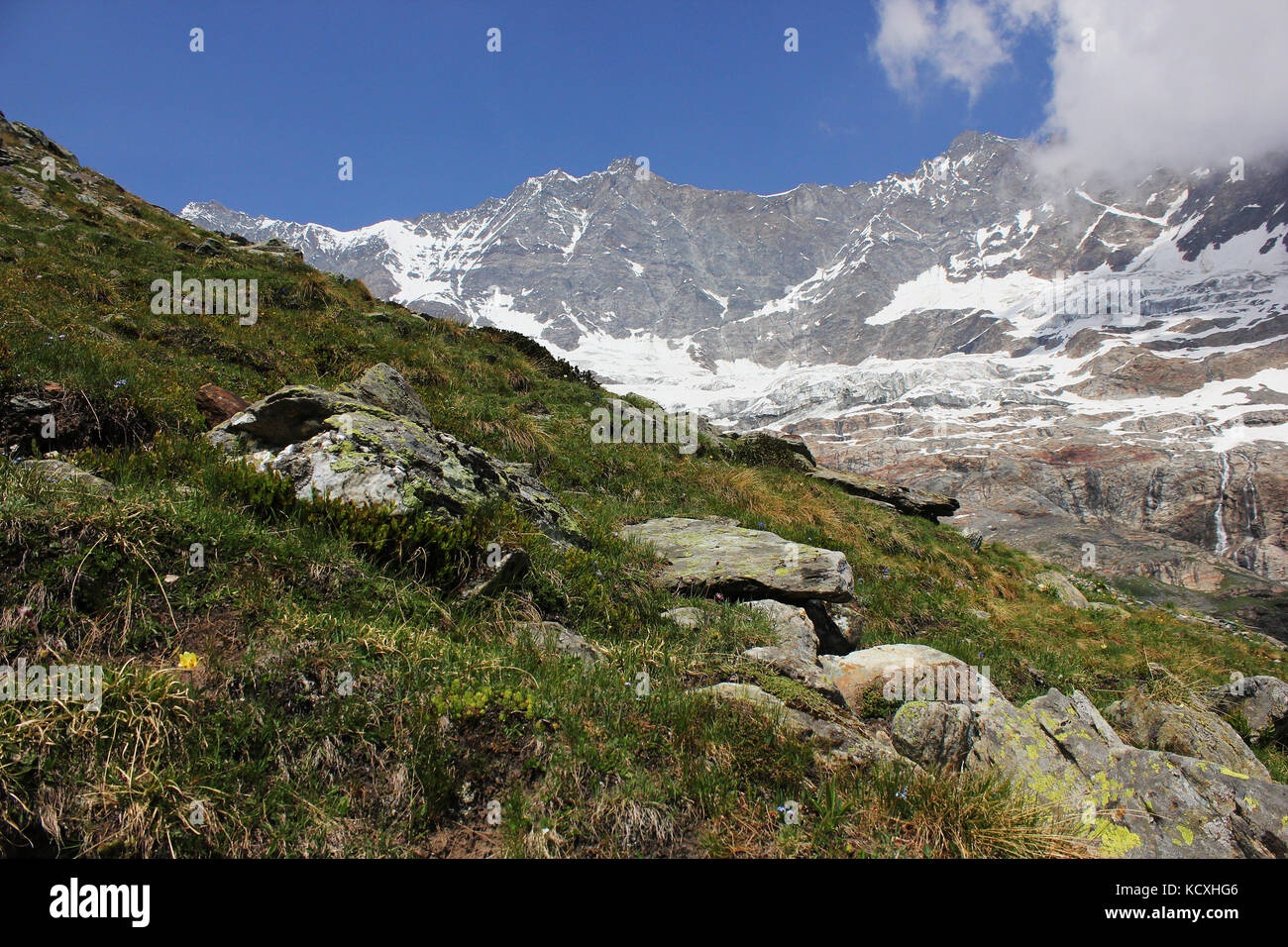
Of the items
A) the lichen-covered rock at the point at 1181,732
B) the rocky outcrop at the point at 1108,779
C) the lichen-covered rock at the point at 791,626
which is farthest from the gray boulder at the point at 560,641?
the lichen-covered rock at the point at 1181,732

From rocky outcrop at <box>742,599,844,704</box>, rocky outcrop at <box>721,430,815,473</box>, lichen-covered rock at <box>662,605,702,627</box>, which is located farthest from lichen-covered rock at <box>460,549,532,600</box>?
rocky outcrop at <box>721,430,815,473</box>

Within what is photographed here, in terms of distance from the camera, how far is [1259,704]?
31.5 ft

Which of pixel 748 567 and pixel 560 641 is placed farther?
pixel 748 567

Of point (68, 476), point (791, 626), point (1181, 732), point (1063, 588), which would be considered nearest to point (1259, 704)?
point (1181, 732)

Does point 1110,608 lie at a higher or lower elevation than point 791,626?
lower

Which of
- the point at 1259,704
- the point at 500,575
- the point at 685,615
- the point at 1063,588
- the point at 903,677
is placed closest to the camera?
the point at 500,575

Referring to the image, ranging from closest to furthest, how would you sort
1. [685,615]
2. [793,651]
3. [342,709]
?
[342,709], [793,651], [685,615]

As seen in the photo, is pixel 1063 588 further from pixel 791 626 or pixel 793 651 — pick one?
pixel 793 651

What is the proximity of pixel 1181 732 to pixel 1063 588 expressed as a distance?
12917 millimetres

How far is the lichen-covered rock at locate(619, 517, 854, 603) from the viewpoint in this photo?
8.18 metres

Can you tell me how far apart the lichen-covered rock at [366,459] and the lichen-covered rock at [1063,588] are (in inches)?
645

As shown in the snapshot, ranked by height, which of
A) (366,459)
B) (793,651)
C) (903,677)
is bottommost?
(903,677)

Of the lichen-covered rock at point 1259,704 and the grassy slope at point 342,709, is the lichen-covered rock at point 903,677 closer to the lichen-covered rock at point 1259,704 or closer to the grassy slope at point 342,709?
the grassy slope at point 342,709
